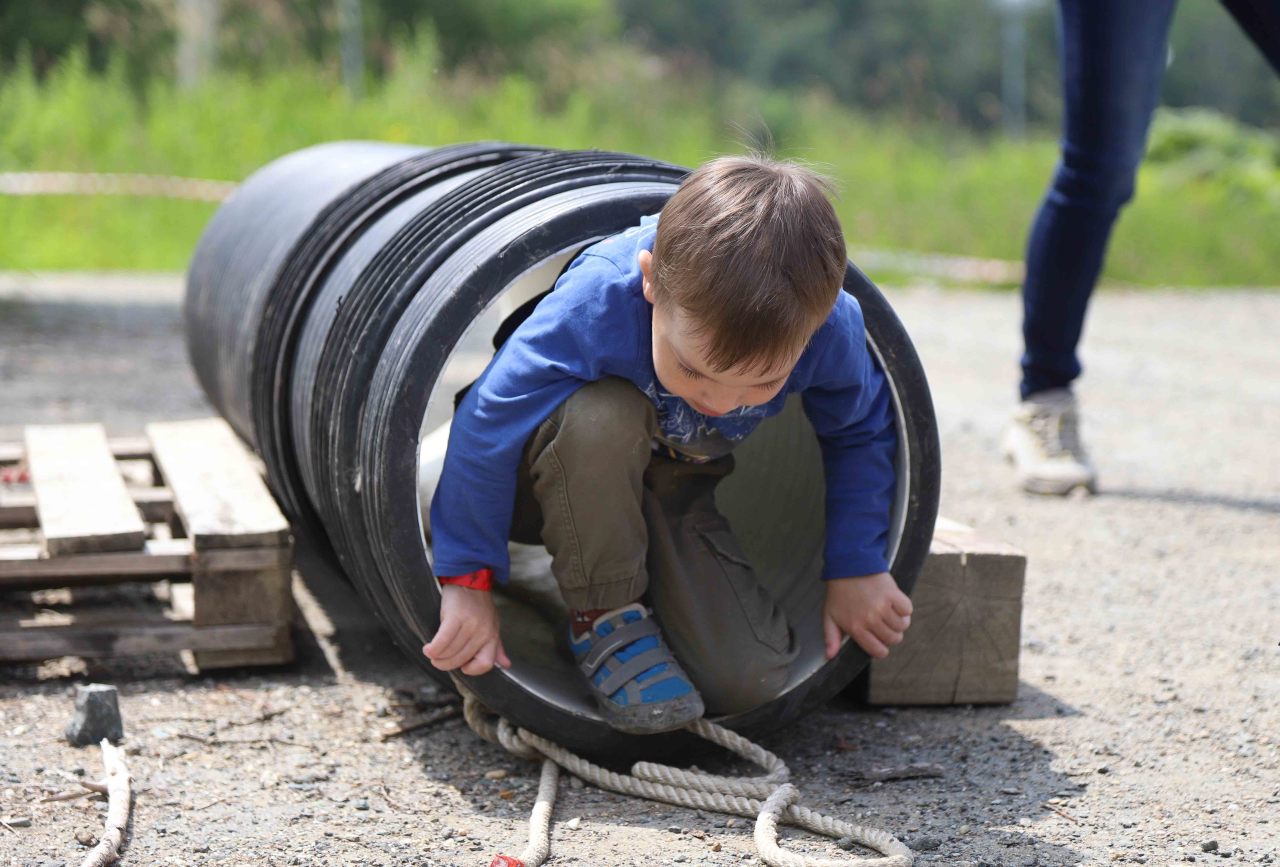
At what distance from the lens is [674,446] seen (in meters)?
2.36

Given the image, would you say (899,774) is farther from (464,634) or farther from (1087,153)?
(1087,153)

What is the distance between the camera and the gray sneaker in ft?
13.6

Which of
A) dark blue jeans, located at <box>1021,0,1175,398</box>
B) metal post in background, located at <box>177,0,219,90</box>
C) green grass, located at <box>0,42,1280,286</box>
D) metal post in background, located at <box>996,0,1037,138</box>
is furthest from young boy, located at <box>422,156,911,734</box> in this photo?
metal post in background, located at <box>996,0,1037,138</box>

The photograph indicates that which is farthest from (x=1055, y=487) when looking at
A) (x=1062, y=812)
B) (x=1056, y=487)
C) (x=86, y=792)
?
(x=86, y=792)

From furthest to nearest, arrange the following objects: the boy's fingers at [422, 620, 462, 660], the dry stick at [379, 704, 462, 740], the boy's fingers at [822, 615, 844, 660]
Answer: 1. the dry stick at [379, 704, 462, 740]
2. the boy's fingers at [822, 615, 844, 660]
3. the boy's fingers at [422, 620, 462, 660]

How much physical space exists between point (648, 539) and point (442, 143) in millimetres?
9845

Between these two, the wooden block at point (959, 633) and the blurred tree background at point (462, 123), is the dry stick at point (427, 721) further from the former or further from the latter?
the blurred tree background at point (462, 123)

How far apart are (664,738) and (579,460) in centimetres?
51

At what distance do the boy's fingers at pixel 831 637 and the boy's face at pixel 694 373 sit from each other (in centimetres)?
46

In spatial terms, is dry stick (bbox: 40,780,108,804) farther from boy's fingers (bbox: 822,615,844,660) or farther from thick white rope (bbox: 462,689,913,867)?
boy's fingers (bbox: 822,615,844,660)

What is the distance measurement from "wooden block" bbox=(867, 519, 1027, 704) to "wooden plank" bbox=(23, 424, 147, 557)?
1.47m

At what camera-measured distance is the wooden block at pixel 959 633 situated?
104 inches

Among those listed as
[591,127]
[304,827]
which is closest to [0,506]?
[304,827]

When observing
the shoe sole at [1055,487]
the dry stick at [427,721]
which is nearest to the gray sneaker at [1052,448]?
the shoe sole at [1055,487]
